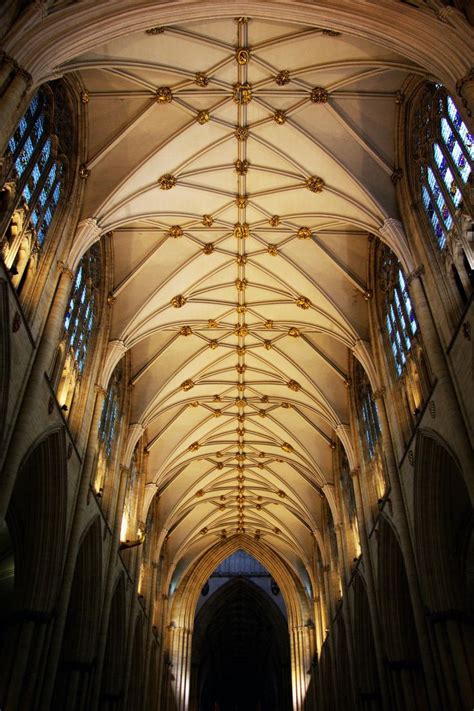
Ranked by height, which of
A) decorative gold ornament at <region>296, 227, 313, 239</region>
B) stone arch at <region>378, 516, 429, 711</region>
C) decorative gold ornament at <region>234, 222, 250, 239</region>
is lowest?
stone arch at <region>378, 516, 429, 711</region>

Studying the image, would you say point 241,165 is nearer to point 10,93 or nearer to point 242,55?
point 242,55

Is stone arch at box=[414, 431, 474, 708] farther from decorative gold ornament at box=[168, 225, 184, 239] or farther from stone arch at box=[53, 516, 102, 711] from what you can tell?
decorative gold ornament at box=[168, 225, 184, 239]

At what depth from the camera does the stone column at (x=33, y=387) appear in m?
10.0

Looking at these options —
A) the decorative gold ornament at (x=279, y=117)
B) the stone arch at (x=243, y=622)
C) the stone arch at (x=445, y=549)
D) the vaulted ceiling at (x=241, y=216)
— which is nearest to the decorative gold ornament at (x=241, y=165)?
the vaulted ceiling at (x=241, y=216)

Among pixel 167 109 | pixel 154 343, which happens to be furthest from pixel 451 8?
pixel 154 343

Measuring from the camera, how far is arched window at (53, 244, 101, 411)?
14812 millimetres

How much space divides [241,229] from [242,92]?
174 inches

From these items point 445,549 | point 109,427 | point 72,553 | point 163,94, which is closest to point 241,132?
point 163,94

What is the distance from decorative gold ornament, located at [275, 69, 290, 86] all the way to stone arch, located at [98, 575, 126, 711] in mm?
14762

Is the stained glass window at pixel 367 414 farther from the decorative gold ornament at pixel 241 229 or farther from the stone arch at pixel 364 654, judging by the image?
the decorative gold ornament at pixel 241 229

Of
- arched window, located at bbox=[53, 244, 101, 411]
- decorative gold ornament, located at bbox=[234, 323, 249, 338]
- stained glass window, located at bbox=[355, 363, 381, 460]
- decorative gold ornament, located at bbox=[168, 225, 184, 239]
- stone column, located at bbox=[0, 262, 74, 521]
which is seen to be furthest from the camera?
decorative gold ornament, located at bbox=[234, 323, 249, 338]

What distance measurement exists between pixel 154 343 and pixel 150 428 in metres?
4.84

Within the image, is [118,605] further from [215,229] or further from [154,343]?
[215,229]

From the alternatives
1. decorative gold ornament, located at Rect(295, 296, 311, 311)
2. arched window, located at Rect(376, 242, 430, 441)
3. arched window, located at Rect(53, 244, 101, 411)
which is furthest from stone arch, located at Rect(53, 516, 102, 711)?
decorative gold ornament, located at Rect(295, 296, 311, 311)
